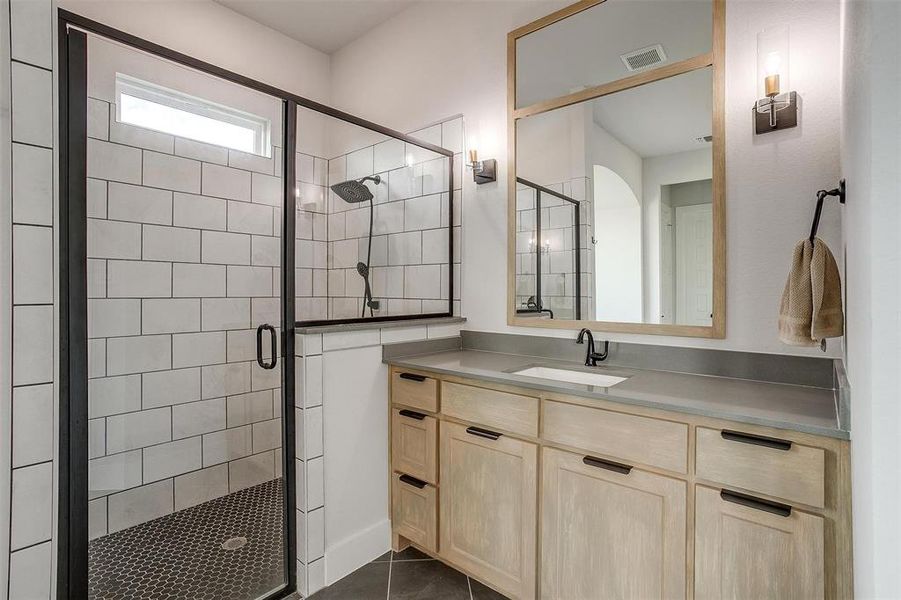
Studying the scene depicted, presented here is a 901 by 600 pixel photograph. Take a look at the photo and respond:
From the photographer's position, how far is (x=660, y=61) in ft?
6.00

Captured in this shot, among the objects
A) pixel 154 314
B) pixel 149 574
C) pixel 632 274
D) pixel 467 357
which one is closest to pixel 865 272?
pixel 632 274

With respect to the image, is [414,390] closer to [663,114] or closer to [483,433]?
[483,433]

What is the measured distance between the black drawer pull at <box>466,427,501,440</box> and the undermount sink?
271mm

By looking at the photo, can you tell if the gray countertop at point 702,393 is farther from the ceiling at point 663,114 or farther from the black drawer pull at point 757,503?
the ceiling at point 663,114

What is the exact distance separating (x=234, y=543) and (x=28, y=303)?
1152mm

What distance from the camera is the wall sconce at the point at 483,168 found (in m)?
2.36

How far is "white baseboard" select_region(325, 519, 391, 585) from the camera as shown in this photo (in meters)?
1.87

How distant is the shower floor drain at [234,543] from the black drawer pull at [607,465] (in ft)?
4.55

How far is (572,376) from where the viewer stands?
1.94 m

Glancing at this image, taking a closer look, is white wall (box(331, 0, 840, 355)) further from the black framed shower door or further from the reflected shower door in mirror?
the black framed shower door

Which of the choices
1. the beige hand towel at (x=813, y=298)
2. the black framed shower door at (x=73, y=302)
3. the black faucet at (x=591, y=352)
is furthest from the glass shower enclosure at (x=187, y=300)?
the beige hand towel at (x=813, y=298)

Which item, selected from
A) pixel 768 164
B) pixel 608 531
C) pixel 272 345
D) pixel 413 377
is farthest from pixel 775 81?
pixel 272 345

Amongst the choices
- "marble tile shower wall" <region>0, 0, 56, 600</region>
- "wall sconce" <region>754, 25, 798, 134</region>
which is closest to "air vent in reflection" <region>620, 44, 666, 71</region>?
"wall sconce" <region>754, 25, 798, 134</region>

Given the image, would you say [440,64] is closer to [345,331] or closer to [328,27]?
[328,27]
